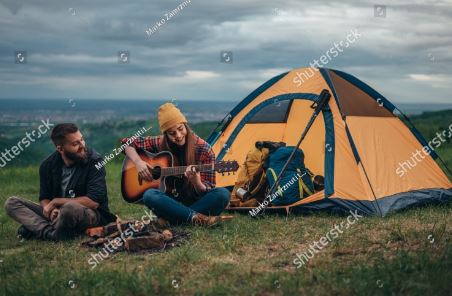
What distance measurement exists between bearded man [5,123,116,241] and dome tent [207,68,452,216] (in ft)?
8.99

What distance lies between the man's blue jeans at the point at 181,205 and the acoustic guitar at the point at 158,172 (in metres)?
0.20

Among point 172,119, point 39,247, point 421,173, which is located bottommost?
point 39,247

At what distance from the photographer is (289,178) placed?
7676 millimetres

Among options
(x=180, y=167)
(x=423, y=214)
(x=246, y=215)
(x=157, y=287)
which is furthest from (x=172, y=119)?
(x=423, y=214)

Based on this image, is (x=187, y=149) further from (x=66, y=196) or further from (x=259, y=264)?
(x=259, y=264)

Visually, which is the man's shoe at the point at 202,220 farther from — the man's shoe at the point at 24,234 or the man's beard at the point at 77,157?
the man's shoe at the point at 24,234

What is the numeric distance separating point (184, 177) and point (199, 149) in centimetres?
43

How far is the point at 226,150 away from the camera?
917cm

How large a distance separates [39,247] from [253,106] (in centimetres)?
452

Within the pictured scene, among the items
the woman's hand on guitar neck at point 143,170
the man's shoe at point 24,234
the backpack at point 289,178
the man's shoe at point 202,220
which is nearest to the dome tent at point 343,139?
the backpack at point 289,178

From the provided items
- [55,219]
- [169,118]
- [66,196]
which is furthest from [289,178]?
[55,219]

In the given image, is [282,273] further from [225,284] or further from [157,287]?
[157,287]

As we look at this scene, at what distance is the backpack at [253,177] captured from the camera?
801cm

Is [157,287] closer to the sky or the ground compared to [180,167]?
closer to the ground
